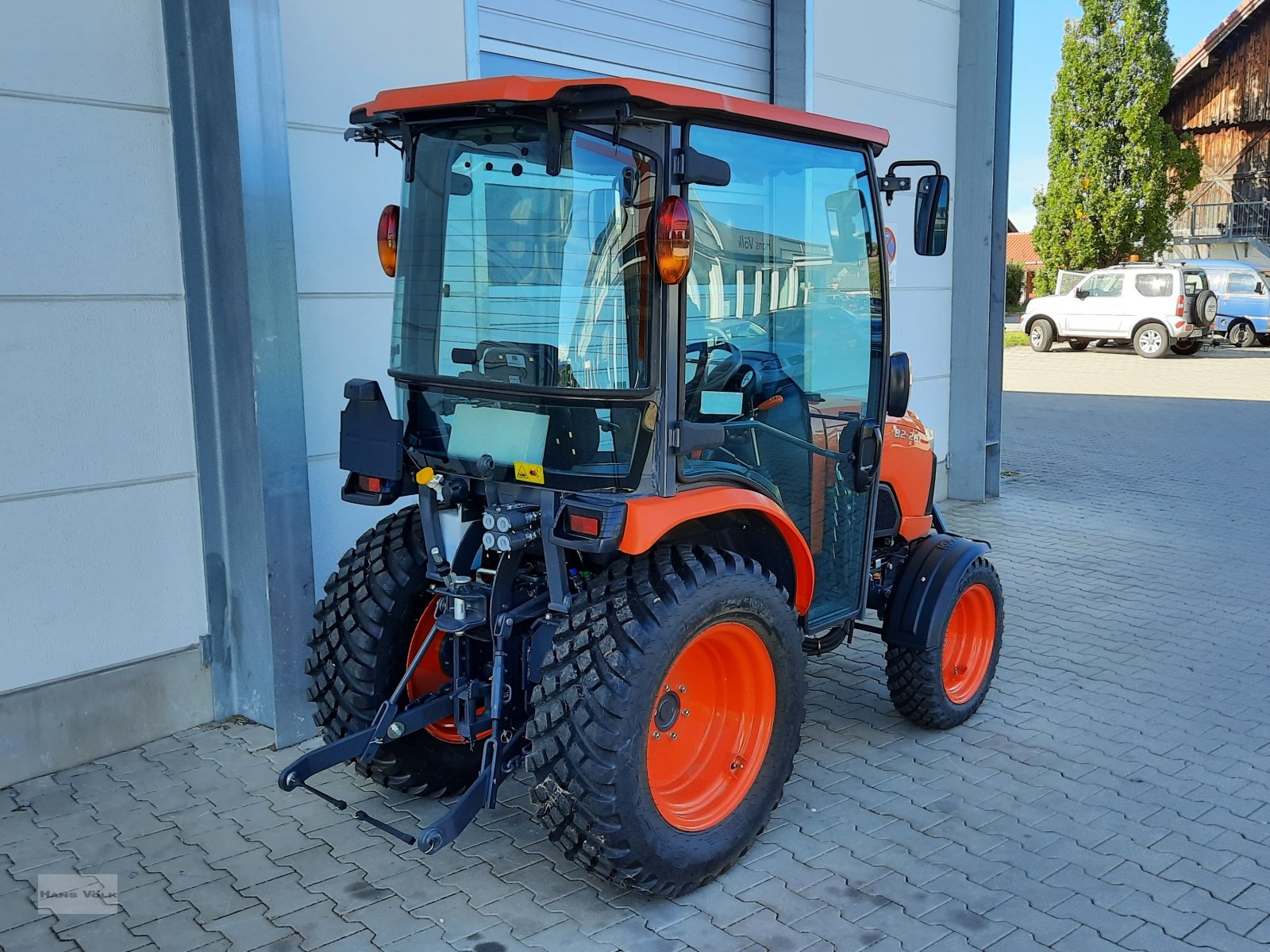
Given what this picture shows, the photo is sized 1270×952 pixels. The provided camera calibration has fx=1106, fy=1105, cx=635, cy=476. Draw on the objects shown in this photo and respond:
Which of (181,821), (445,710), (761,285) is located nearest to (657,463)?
(761,285)

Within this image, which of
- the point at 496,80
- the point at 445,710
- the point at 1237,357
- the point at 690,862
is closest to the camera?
the point at 496,80

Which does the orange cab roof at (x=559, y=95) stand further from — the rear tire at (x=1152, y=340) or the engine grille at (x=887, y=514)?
the rear tire at (x=1152, y=340)

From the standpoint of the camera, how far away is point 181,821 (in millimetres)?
3943

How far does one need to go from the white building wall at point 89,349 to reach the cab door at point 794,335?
2394 millimetres

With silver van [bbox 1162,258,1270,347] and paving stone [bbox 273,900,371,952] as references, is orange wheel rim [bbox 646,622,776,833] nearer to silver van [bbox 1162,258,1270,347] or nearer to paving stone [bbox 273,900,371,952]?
paving stone [bbox 273,900,371,952]

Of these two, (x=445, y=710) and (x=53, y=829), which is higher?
(x=445, y=710)

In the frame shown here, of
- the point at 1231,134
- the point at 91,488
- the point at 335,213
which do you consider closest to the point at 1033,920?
the point at 91,488

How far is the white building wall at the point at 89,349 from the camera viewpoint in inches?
164

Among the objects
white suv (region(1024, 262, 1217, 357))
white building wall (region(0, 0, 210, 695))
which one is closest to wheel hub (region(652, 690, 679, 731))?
white building wall (region(0, 0, 210, 695))

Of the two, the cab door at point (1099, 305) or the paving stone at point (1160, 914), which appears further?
the cab door at point (1099, 305)

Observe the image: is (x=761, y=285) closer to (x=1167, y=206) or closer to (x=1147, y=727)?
(x=1147, y=727)

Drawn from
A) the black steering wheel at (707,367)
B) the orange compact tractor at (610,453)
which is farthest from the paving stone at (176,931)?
the black steering wheel at (707,367)

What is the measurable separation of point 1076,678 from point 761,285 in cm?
296

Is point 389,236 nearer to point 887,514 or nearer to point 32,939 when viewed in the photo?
point 887,514
